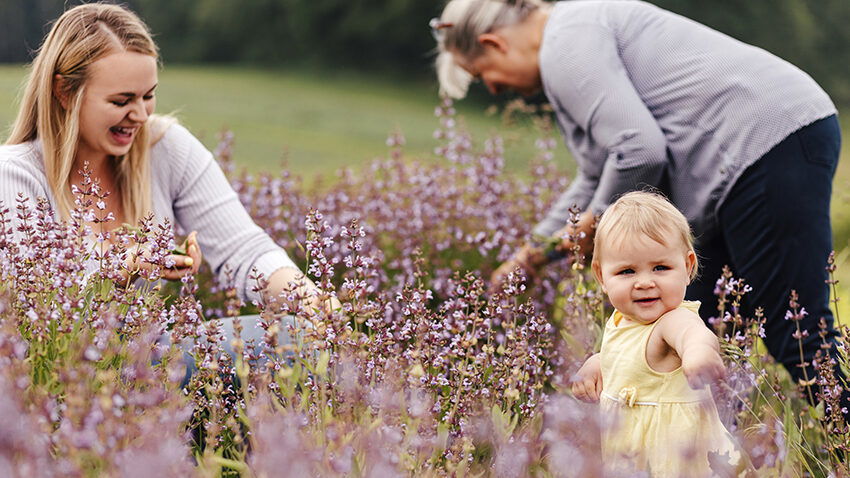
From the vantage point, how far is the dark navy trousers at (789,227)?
126 inches

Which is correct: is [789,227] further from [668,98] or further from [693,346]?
[693,346]

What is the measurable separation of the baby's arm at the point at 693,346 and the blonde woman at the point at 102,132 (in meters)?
1.32

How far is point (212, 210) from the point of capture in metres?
3.50

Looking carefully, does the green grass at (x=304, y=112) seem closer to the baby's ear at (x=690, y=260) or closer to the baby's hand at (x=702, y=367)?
the baby's ear at (x=690, y=260)

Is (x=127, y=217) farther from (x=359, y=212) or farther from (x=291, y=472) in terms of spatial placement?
(x=291, y=472)

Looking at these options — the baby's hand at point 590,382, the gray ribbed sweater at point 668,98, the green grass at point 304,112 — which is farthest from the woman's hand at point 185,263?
the green grass at point 304,112

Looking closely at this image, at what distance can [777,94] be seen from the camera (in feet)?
10.7

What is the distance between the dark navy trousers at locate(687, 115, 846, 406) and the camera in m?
3.21

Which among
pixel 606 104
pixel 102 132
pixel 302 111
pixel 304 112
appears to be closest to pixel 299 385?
pixel 102 132

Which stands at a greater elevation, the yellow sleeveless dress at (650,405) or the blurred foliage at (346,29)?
the yellow sleeveless dress at (650,405)

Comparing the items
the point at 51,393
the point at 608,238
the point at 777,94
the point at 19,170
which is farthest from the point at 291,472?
the point at 777,94

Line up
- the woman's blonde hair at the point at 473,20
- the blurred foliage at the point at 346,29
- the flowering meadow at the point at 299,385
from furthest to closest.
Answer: the blurred foliage at the point at 346,29, the woman's blonde hair at the point at 473,20, the flowering meadow at the point at 299,385

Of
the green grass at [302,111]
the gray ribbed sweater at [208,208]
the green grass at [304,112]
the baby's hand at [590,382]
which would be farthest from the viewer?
the green grass at [302,111]

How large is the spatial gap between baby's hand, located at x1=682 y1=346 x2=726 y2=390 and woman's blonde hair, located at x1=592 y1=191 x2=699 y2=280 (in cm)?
34
